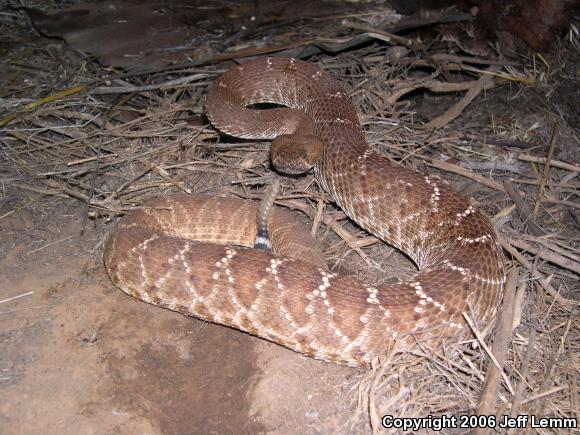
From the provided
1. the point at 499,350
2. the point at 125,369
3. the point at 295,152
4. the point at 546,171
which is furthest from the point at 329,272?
the point at 546,171

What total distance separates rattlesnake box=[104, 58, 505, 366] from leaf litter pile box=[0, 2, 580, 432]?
0.66 ft

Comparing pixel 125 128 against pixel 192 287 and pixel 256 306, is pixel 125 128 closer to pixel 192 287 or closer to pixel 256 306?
pixel 192 287

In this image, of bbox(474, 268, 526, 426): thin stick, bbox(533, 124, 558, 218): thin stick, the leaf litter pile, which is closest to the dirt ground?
the leaf litter pile

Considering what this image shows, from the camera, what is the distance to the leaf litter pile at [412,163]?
11.2 ft

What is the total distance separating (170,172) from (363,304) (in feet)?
8.52

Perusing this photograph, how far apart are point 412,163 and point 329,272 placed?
2.06 m

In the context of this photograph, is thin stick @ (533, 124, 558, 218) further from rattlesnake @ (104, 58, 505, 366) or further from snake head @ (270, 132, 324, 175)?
snake head @ (270, 132, 324, 175)

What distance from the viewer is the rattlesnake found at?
3506 millimetres

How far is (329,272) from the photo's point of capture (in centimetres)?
372

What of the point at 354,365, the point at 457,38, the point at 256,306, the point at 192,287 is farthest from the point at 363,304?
the point at 457,38

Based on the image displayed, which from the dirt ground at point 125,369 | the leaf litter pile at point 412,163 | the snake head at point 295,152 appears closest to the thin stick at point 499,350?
the leaf litter pile at point 412,163

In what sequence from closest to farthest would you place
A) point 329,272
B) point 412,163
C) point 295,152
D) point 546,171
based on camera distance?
point 329,272 < point 295,152 < point 546,171 < point 412,163

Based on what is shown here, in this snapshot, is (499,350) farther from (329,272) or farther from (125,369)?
(125,369)

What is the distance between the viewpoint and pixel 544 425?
3199mm
